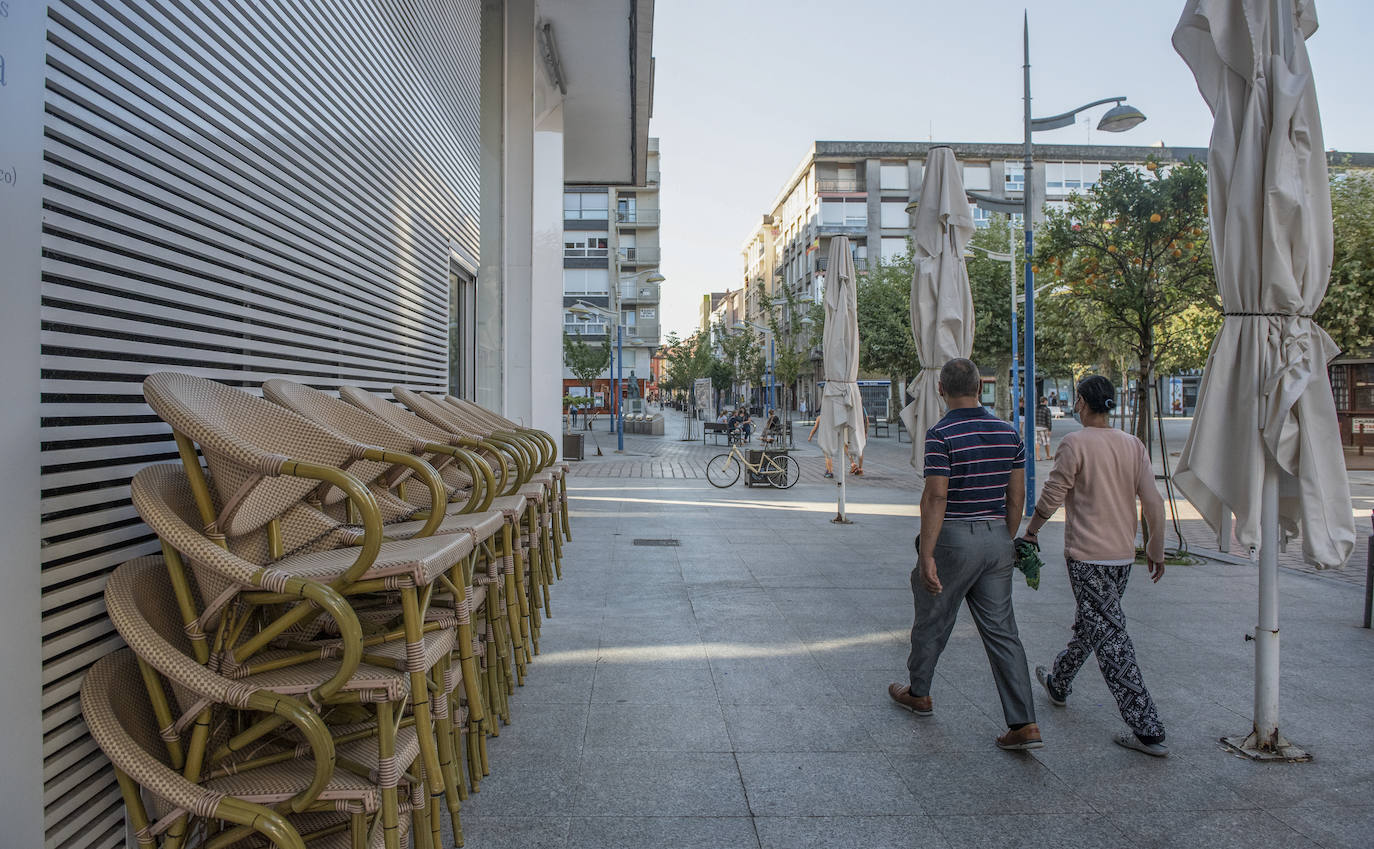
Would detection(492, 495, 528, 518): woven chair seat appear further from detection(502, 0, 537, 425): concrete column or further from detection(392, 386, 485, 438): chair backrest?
detection(502, 0, 537, 425): concrete column

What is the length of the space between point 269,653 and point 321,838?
53cm

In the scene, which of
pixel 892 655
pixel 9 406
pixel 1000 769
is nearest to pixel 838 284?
pixel 892 655

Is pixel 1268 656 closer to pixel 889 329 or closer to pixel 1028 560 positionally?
pixel 1028 560

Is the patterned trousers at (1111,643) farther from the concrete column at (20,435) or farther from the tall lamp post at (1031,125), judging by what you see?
the tall lamp post at (1031,125)

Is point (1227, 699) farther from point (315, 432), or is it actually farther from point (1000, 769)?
point (315, 432)

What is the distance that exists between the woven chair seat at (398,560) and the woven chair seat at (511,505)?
925 mm

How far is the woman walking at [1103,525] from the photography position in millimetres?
4262

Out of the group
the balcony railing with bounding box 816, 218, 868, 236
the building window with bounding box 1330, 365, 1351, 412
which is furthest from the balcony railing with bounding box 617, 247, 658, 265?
the building window with bounding box 1330, 365, 1351, 412

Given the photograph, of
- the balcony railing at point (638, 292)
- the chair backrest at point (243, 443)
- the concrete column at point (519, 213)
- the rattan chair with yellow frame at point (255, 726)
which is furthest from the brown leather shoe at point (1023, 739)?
the balcony railing at point (638, 292)

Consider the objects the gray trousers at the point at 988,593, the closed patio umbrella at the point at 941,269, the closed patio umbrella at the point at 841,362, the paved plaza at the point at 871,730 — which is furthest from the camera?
the closed patio umbrella at the point at 841,362

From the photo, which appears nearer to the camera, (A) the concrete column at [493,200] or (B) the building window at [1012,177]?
(A) the concrete column at [493,200]

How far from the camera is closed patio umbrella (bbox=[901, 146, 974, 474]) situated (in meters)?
8.33

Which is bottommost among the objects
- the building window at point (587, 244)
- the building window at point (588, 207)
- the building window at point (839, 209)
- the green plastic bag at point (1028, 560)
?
the green plastic bag at point (1028, 560)

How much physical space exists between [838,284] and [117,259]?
11525 millimetres
